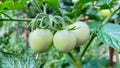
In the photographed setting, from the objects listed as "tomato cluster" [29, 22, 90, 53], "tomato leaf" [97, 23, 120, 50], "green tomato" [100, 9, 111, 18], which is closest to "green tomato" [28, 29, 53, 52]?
"tomato cluster" [29, 22, 90, 53]

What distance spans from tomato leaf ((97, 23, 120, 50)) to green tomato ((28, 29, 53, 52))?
4.2 inches

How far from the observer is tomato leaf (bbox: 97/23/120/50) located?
0.63m

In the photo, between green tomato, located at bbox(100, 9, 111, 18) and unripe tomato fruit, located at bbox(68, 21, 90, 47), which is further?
green tomato, located at bbox(100, 9, 111, 18)

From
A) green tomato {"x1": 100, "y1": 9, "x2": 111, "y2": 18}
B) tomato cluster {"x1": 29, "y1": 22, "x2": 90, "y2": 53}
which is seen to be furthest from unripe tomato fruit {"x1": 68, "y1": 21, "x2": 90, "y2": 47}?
green tomato {"x1": 100, "y1": 9, "x2": 111, "y2": 18}

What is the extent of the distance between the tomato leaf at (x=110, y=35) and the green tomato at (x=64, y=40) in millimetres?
59

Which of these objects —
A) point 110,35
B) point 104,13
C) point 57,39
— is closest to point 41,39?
point 57,39

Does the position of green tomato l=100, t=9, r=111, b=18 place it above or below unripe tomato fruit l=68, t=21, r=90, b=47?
below

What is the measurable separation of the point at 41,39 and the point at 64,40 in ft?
0.16

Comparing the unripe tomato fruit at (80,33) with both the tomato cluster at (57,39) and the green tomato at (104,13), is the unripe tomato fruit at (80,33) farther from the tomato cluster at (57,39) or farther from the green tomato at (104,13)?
the green tomato at (104,13)

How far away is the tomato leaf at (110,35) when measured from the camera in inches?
25.0

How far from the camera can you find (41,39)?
0.67 metres

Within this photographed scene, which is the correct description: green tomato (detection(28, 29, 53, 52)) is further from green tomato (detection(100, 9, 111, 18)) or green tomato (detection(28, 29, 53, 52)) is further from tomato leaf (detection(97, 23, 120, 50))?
green tomato (detection(100, 9, 111, 18))

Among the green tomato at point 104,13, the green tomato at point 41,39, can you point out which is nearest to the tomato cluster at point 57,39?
the green tomato at point 41,39

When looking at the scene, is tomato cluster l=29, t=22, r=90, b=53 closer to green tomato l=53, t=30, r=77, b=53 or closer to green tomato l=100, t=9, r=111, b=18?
green tomato l=53, t=30, r=77, b=53
